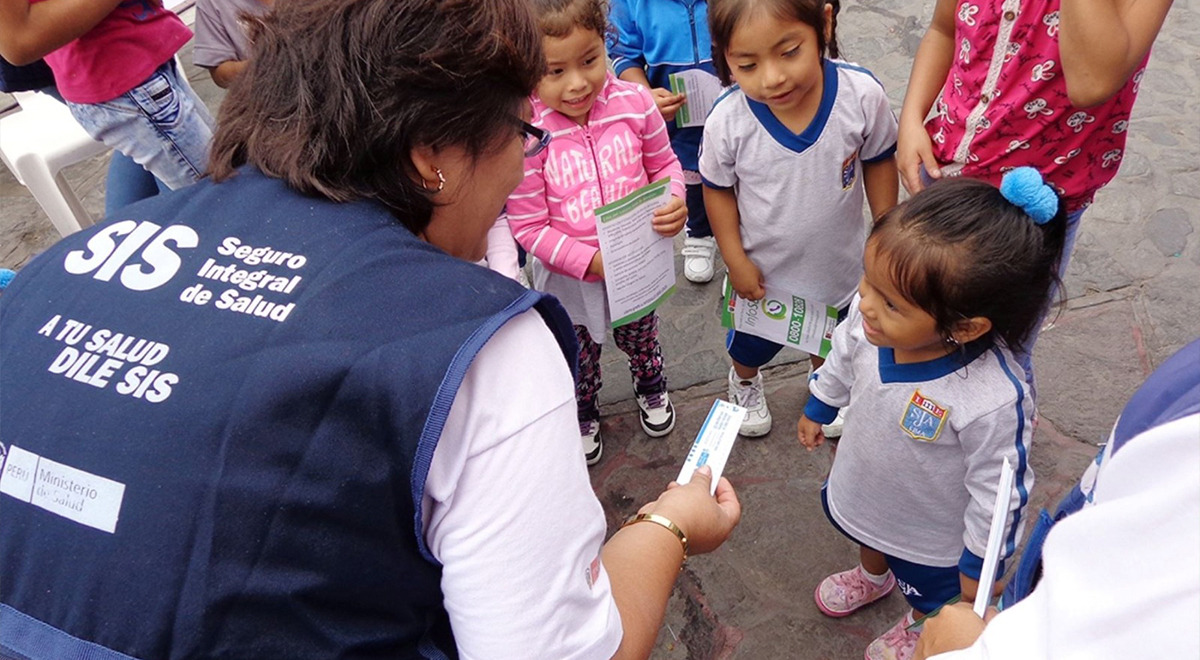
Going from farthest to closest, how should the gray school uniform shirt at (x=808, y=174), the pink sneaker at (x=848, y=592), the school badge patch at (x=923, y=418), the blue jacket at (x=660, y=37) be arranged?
the blue jacket at (x=660, y=37)
the pink sneaker at (x=848, y=592)
the gray school uniform shirt at (x=808, y=174)
the school badge patch at (x=923, y=418)

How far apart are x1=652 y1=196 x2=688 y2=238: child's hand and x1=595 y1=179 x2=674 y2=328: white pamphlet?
0.04 ft

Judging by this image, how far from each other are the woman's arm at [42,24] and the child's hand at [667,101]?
1403 millimetres

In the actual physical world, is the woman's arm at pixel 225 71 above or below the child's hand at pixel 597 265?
above

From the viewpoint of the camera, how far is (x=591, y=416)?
2.66 metres

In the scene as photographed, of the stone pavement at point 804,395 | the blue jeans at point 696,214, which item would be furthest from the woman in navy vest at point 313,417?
the blue jeans at point 696,214

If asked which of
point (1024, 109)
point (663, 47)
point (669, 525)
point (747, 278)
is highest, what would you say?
point (1024, 109)

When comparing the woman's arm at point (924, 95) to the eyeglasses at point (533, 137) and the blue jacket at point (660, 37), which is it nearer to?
the blue jacket at point (660, 37)

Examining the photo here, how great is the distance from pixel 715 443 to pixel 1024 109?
0.96 m

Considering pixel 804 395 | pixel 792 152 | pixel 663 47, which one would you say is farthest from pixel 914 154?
pixel 804 395

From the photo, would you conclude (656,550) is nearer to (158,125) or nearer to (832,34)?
(832,34)

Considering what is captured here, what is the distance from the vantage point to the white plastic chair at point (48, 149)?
10.6ft

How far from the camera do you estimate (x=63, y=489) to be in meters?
0.93

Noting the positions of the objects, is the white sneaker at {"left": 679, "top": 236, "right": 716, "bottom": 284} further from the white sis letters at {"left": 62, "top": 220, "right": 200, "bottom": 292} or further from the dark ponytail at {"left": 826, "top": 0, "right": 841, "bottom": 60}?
the white sis letters at {"left": 62, "top": 220, "right": 200, "bottom": 292}

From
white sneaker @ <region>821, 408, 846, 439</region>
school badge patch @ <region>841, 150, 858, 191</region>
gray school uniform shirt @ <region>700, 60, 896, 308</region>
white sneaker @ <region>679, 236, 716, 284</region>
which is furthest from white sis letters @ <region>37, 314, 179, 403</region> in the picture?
white sneaker @ <region>679, 236, 716, 284</region>
